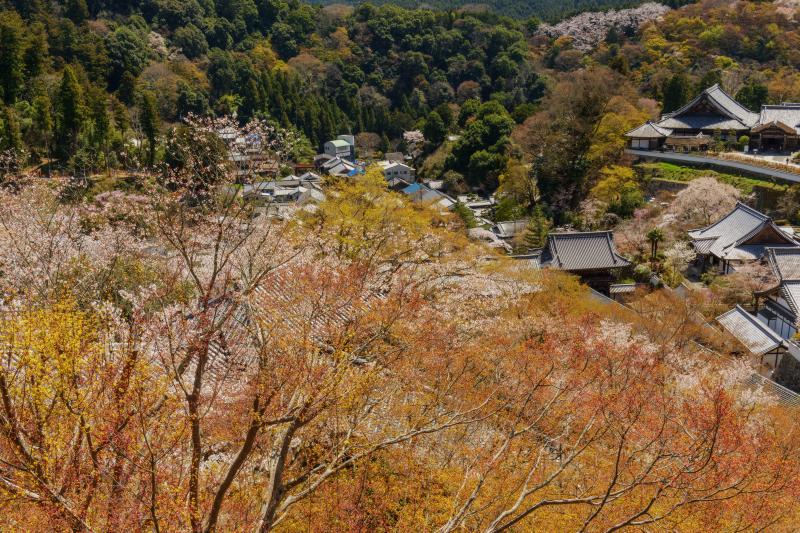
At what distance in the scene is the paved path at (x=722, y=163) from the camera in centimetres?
2504

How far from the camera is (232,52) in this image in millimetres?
56562

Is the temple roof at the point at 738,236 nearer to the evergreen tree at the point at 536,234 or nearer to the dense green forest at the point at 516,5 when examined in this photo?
the evergreen tree at the point at 536,234

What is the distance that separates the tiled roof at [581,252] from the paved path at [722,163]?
30.2 ft

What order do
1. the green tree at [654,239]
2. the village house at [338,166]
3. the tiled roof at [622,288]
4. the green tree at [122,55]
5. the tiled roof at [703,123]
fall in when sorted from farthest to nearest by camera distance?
the green tree at [122,55], the village house at [338,166], the tiled roof at [703,123], the green tree at [654,239], the tiled roof at [622,288]

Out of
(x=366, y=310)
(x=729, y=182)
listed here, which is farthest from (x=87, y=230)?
(x=729, y=182)

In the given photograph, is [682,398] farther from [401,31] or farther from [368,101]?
[401,31]

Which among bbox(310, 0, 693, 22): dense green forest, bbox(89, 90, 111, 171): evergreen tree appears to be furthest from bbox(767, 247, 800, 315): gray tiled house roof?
bbox(310, 0, 693, 22): dense green forest

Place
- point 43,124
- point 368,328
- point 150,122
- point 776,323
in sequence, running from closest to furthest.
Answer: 1. point 368,328
2. point 776,323
3. point 43,124
4. point 150,122

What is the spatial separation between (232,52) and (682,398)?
176 ft

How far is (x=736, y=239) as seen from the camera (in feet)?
67.6

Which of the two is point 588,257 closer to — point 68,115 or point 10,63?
point 68,115

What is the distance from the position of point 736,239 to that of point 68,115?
3006 cm

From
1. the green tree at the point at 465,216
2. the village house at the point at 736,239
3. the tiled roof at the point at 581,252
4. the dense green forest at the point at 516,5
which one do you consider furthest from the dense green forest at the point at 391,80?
the dense green forest at the point at 516,5

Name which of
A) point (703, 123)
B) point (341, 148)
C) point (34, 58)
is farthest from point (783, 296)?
point (34, 58)
